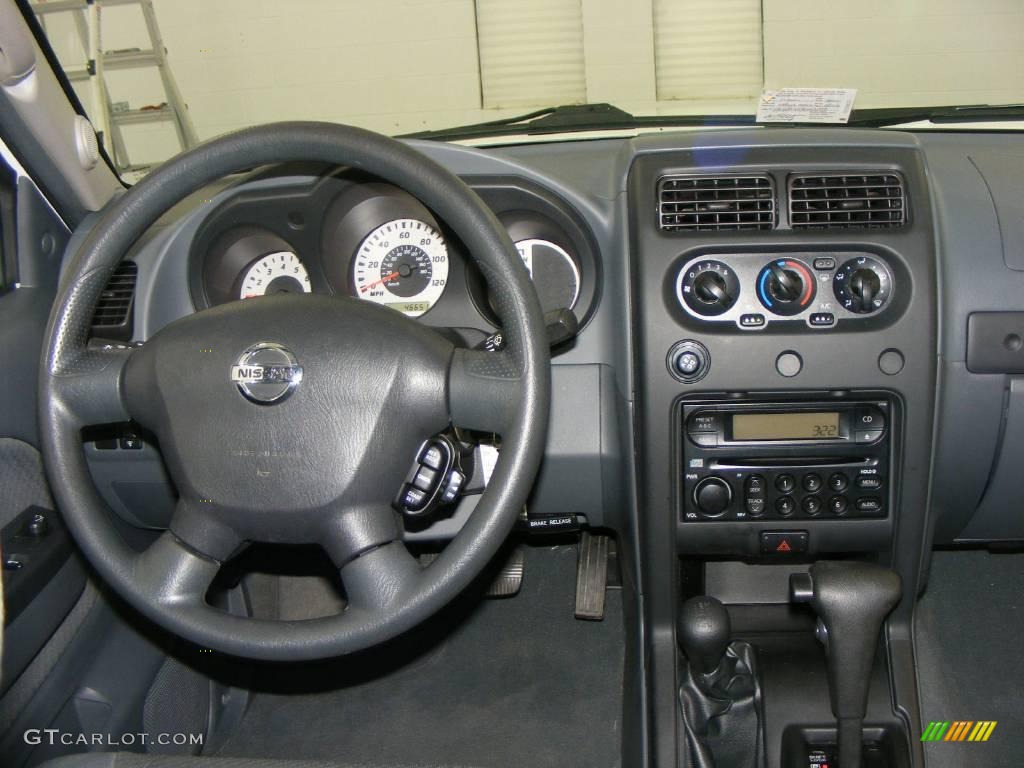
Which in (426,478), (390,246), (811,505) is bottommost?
(811,505)

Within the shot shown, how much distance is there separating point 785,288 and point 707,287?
0.13 meters

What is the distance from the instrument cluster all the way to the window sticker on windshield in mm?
494

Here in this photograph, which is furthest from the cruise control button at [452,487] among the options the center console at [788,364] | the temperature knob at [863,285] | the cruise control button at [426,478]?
the temperature knob at [863,285]

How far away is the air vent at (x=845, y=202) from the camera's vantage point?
1677mm

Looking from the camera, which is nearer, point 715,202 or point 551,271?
point 715,202

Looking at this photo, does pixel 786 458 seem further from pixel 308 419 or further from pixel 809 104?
pixel 308 419

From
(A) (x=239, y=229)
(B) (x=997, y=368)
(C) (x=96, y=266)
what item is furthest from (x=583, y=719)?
(C) (x=96, y=266)

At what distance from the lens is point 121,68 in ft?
8.52

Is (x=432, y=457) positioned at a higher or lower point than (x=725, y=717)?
higher

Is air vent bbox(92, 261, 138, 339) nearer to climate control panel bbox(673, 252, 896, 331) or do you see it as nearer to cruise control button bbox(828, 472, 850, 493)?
climate control panel bbox(673, 252, 896, 331)

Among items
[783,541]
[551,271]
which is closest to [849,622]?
[783,541]

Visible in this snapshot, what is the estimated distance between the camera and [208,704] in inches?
89.9

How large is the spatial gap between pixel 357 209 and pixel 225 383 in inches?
26.4
